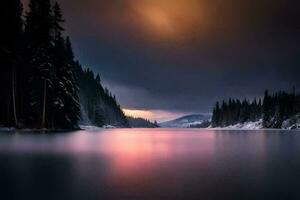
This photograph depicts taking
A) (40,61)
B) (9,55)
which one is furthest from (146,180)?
(40,61)

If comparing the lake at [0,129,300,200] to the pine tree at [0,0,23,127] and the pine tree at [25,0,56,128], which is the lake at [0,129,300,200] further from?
the pine tree at [25,0,56,128]

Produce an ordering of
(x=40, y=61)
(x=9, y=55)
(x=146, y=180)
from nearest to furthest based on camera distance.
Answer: (x=146, y=180), (x=9, y=55), (x=40, y=61)

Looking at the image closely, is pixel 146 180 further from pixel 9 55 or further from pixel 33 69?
pixel 33 69

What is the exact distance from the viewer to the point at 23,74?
66562 mm

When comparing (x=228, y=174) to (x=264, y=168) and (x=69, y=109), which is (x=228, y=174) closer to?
(x=264, y=168)

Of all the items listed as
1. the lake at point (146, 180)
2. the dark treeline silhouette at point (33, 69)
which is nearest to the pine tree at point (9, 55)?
the dark treeline silhouette at point (33, 69)

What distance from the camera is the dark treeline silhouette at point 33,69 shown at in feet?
190

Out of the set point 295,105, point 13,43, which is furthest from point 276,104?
point 13,43

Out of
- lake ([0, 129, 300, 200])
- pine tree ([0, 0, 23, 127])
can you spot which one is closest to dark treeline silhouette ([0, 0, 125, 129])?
pine tree ([0, 0, 23, 127])

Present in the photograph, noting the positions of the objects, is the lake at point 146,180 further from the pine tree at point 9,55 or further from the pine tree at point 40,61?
the pine tree at point 40,61

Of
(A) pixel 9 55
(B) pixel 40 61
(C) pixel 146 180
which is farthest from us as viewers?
(B) pixel 40 61

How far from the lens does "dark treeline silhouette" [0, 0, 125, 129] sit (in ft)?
190

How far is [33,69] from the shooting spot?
64750mm

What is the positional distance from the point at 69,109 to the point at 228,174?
59.7 metres
